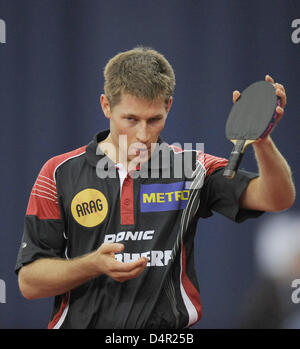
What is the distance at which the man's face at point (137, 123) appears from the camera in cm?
111

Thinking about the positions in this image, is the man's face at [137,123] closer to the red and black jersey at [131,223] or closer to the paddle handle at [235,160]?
the red and black jersey at [131,223]

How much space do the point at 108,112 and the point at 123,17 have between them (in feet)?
2.82

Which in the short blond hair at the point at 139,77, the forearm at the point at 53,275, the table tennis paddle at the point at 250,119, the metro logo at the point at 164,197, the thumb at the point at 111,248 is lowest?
the forearm at the point at 53,275

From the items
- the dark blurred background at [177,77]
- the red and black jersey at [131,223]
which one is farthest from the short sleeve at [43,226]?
the dark blurred background at [177,77]

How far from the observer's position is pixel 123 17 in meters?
1.95

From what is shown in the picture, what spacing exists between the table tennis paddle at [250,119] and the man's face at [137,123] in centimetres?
19

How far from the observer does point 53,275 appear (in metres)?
1.06

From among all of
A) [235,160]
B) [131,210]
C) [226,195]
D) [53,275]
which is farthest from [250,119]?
[53,275]

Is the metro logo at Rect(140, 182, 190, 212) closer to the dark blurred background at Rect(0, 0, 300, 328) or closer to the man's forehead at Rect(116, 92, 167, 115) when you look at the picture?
the man's forehead at Rect(116, 92, 167, 115)

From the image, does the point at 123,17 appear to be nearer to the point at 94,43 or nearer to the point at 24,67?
the point at 94,43

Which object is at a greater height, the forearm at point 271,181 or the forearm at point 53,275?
the forearm at point 271,181

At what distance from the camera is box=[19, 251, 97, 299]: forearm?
1.02 m

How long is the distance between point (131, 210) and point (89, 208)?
0.08 metres
